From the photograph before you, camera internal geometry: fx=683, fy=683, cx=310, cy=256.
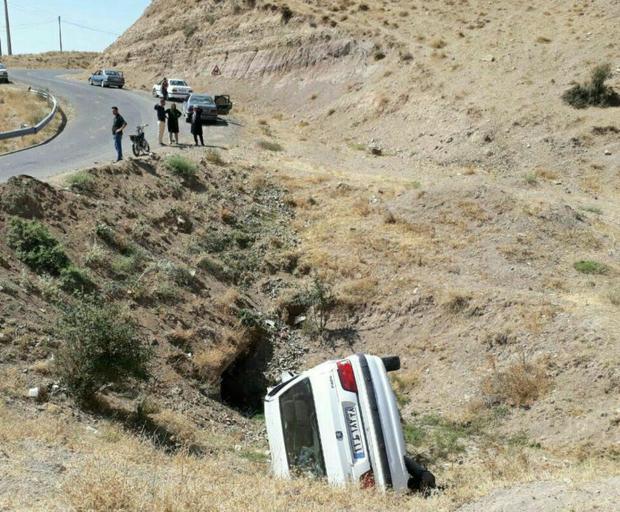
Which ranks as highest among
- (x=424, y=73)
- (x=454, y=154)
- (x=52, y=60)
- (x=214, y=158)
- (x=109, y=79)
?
(x=424, y=73)

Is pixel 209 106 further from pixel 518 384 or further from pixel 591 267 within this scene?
pixel 518 384

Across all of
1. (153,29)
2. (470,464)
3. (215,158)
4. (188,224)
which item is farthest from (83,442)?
(153,29)

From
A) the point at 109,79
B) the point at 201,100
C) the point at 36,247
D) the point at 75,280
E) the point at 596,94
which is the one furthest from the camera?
the point at 109,79

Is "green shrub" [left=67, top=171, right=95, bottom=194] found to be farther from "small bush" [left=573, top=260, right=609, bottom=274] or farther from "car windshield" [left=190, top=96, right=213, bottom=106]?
"car windshield" [left=190, top=96, right=213, bottom=106]

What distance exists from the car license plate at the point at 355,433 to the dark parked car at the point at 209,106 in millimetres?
23561

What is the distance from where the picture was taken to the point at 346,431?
24.5 feet

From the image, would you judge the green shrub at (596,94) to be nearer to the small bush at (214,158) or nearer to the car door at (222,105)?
the small bush at (214,158)

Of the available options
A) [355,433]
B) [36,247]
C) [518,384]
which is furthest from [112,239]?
[355,433]

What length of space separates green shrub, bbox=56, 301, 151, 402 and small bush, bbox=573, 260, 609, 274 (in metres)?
10.3

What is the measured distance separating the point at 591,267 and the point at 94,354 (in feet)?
36.5

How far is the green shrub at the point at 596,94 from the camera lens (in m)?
26.3

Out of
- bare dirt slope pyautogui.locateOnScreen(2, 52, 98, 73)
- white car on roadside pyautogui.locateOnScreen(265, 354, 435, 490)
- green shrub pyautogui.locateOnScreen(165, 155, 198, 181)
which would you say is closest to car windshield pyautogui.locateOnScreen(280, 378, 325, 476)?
white car on roadside pyautogui.locateOnScreen(265, 354, 435, 490)

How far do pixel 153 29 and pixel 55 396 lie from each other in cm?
4983

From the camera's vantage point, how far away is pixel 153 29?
54031 millimetres
